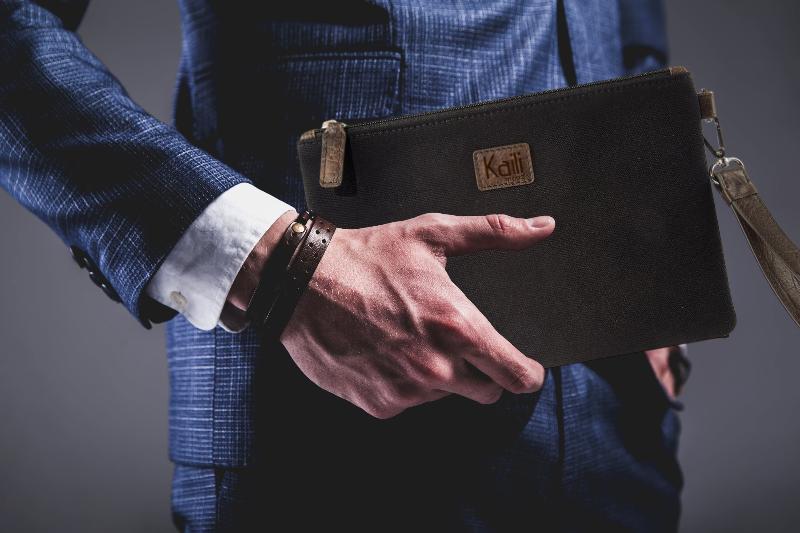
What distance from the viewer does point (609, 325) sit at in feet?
2.59

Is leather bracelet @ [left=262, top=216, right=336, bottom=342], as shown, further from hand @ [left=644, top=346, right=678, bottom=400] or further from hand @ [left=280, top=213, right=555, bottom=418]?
hand @ [left=644, top=346, right=678, bottom=400]

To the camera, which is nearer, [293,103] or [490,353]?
[490,353]

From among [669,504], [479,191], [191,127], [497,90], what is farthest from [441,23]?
[669,504]

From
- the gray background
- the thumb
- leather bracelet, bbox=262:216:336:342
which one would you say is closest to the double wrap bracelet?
leather bracelet, bbox=262:216:336:342

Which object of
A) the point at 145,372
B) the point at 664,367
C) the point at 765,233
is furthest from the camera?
the point at 145,372

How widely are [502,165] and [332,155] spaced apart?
0.61 feet

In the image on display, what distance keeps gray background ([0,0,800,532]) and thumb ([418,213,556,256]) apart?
1.44m

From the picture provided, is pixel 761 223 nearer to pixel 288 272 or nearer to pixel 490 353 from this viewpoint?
pixel 490 353

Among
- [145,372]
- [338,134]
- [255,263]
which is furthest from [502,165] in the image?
[145,372]

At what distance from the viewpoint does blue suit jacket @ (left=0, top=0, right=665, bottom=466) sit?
736 mm

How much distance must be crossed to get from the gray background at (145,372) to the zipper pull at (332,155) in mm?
1341

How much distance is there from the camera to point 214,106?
0.87 m

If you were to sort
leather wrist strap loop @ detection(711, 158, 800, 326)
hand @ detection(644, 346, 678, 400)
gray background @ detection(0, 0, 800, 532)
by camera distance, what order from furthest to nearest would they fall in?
gray background @ detection(0, 0, 800, 532) → hand @ detection(644, 346, 678, 400) → leather wrist strap loop @ detection(711, 158, 800, 326)

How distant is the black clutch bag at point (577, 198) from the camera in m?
0.76
